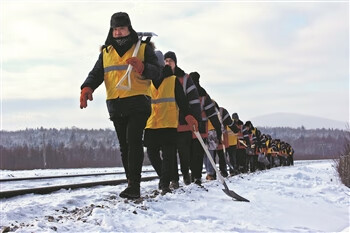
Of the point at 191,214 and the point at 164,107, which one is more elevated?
the point at 164,107

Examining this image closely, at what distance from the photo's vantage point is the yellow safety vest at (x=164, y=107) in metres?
7.30

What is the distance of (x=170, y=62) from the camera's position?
26.7ft

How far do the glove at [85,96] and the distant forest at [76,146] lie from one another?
49.2 meters

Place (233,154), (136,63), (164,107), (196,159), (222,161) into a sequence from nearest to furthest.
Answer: (136,63) → (164,107) → (196,159) → (222,161) → (233,154)

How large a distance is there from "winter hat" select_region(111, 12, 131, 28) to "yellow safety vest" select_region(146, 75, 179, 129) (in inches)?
70.3

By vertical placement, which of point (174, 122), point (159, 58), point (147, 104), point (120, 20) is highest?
point (120, 20)

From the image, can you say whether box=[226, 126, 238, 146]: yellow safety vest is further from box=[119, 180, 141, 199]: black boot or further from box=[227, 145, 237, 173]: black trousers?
box=[119, 180, 141, 199]: black boot

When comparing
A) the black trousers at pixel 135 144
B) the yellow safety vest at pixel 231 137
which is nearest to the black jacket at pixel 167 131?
the black trousers at pixel 135 144

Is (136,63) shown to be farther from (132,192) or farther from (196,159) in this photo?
(196,159)

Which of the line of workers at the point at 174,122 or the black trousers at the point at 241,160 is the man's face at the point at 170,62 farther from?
the black trousers at the point at 241,160

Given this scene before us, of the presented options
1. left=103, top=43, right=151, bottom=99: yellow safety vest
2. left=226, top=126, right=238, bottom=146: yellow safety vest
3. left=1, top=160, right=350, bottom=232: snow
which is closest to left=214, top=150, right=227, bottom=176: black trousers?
left=226, top=126, right=238, bottom=146: yellow safety vest

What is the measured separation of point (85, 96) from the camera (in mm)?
5766

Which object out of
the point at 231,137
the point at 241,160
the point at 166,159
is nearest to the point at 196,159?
the point at 166,159

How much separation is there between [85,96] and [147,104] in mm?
739
